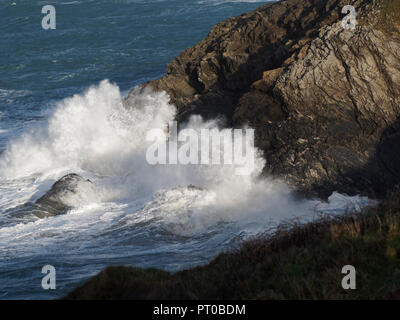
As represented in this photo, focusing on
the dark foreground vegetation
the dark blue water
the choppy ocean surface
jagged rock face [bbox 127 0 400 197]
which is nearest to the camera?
the dark foreground vegetation

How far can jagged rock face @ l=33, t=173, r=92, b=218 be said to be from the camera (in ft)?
49.7

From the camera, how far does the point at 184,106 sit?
19.3 m

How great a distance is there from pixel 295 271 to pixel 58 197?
10471 millimetres

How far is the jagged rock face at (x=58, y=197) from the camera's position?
1514 cm

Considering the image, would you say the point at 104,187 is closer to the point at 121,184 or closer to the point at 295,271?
the point at 121,184

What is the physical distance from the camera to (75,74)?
3334cm

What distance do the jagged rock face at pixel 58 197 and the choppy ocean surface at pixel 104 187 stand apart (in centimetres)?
28

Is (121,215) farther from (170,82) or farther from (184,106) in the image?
(170,82)

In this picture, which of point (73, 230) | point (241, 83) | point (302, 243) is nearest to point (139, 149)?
point (241, 83)

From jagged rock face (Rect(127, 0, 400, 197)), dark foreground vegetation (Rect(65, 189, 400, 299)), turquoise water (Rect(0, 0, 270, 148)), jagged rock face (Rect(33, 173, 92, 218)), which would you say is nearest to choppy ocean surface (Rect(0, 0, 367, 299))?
turquoise water (Rect(0, 0, 270, 148))

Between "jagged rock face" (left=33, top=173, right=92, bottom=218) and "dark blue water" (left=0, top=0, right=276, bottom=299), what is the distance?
785mm

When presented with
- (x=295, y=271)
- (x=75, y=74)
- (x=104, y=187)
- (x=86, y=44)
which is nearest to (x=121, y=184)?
(x=104, y=187)

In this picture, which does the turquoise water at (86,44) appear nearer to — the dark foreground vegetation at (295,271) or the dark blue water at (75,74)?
the dark blue water at (75,74)

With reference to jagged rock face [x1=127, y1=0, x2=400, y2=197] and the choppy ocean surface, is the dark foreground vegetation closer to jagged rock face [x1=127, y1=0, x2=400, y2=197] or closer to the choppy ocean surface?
the choppy ocean surface
